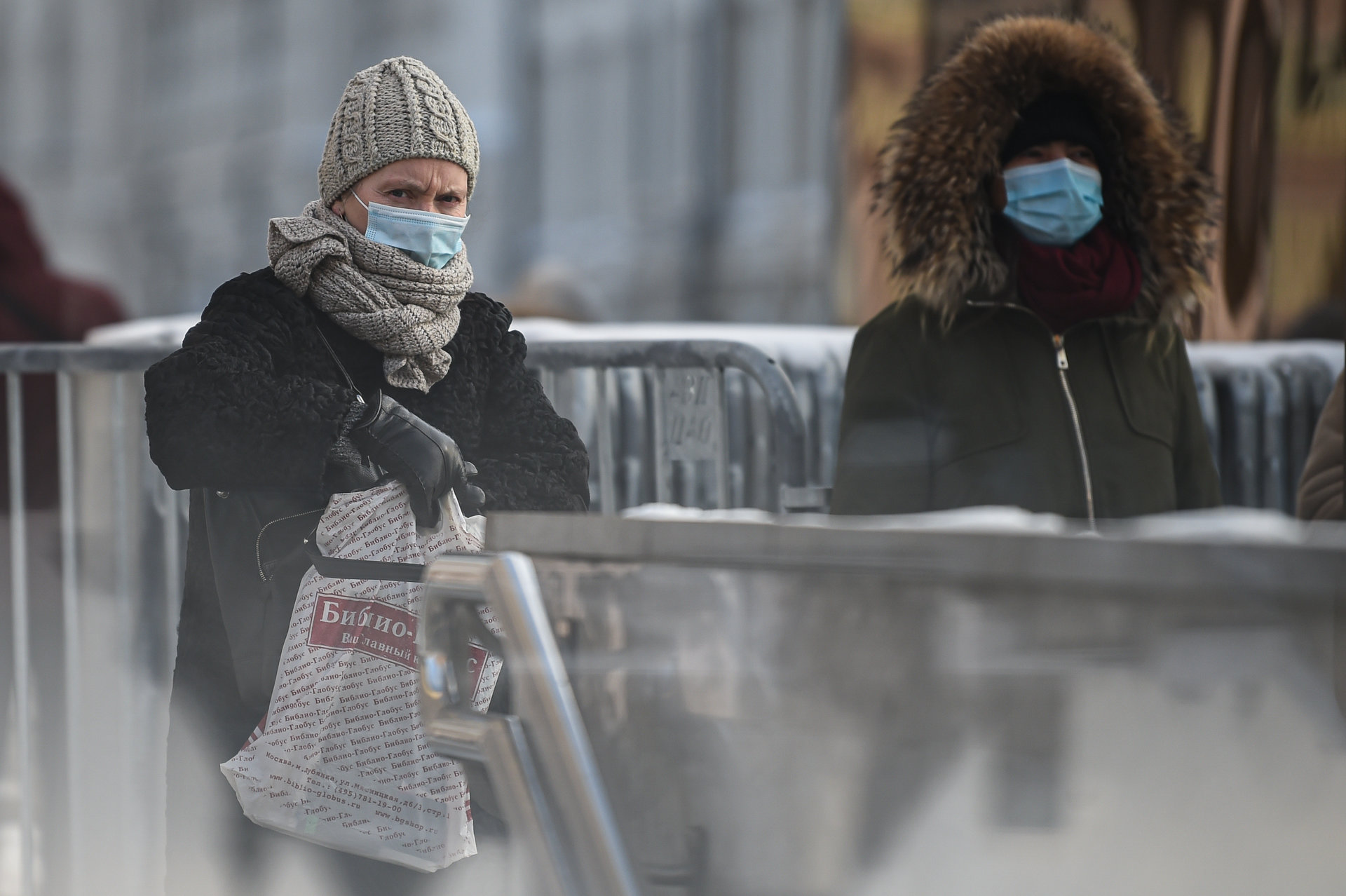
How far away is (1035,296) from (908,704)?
4.81 feet

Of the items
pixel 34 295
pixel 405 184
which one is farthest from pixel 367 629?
pixel 34 295

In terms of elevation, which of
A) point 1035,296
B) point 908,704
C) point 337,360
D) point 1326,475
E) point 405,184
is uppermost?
point 405,184

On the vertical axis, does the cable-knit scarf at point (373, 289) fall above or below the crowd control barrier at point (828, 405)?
above

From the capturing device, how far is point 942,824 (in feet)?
3.63

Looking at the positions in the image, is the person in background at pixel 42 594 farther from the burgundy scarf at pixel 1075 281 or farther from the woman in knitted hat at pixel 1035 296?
the burgundy scarf at pixel 1075 281

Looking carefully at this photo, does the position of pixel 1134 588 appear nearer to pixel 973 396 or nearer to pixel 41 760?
pixel 973 396

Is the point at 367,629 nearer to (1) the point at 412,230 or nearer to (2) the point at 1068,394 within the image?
(1) the point at 412,230

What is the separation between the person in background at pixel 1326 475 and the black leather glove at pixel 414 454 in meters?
1.01

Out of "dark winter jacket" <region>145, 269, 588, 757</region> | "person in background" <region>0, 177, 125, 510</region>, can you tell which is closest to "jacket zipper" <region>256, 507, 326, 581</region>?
"dark winter jacket" <region>145, 269, 588, 757</region>

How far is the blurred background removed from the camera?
2750mm

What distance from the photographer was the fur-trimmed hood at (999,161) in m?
2.52

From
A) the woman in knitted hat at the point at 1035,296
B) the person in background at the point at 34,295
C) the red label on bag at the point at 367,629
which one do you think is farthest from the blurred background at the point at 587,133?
the red label on bag at the point at 367,629

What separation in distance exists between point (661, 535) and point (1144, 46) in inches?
72.6

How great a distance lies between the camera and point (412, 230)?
2.12 meters
